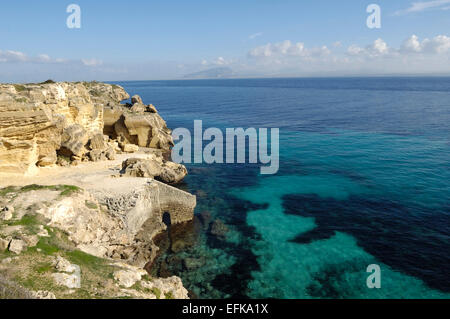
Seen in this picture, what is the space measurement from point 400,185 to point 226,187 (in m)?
21.7

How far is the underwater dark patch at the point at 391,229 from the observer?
22312mm

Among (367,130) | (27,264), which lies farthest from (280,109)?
(27,264)

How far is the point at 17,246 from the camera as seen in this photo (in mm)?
15383

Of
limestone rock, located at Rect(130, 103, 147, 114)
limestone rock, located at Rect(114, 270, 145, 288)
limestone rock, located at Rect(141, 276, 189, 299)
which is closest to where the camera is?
limestone rock, located at Rect(114, 270, 145, 288)

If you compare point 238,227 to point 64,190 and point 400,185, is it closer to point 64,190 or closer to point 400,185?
point 64,190

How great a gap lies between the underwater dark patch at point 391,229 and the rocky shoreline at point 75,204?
1374cm

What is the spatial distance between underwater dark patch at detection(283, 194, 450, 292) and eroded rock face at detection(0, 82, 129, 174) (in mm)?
26834

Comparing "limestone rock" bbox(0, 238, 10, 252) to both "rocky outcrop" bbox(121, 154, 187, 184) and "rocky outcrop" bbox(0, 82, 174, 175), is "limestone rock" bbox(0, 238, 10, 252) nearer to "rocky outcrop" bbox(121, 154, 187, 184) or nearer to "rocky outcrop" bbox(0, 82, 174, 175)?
"rocky outcrop" bbox(0, 82, 174, 175)

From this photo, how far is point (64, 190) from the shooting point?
23.6 metres

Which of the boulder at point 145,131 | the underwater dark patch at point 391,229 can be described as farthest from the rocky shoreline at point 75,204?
the underwater dark patch at point 391,229

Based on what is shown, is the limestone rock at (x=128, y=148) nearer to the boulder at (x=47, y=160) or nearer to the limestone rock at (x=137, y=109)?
the boulder at (x=47, y=160)

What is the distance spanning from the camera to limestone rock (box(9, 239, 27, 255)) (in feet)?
49.8

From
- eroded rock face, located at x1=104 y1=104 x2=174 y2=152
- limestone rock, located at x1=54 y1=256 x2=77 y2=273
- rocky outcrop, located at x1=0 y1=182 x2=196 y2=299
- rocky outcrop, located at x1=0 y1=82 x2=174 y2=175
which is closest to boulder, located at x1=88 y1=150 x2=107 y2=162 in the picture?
rocky outcrop, located at x1=0 y1=82 x2=174 y2=175

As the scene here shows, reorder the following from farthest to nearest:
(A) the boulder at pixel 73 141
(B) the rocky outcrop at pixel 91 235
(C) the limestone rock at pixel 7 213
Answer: (A) the boulder at pixel 73 141 → (C) the limestone rock at pixel 7 213 → (B) the rocky outcrop at pixel 91 235
